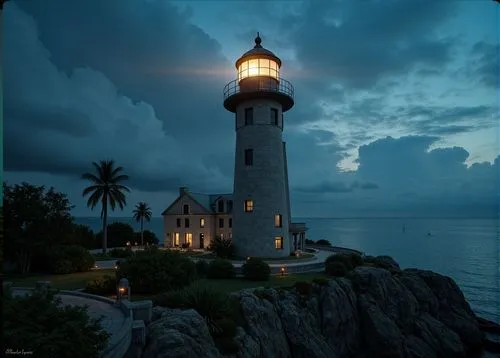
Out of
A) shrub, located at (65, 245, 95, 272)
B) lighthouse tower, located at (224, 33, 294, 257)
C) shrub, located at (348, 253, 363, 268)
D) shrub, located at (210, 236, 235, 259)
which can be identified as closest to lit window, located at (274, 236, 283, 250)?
lighthouse tower, located at (224, 33, 294, 257)

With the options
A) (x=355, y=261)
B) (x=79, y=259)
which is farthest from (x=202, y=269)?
(x=355, y=261)

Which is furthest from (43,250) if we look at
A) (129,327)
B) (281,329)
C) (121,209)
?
(281,329)

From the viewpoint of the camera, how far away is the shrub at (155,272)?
18.1 meters

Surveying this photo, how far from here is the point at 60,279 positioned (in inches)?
881

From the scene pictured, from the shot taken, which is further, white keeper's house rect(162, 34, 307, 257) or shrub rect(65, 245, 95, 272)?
white keeper's house rect(162, 34, 307, 257)

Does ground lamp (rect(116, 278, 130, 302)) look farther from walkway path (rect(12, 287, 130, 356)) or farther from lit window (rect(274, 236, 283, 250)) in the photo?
lit window (rect(274, 236, 283, 250))

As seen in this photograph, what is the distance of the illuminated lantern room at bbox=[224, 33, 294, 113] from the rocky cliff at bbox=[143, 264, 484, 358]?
18.6 m

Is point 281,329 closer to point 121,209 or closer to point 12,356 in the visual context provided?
point 12,356

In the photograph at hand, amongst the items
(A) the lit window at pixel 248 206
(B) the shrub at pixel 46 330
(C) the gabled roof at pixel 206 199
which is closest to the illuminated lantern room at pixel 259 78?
(A) the lit window at pixel 248 206

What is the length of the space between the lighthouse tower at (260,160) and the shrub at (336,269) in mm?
7710

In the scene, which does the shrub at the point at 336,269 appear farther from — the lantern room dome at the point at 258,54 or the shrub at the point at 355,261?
the lantern room dome at the point at 258,54

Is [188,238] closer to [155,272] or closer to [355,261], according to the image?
[355,261]

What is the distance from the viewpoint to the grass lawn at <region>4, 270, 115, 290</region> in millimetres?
20031

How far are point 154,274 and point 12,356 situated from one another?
11.5 metres
